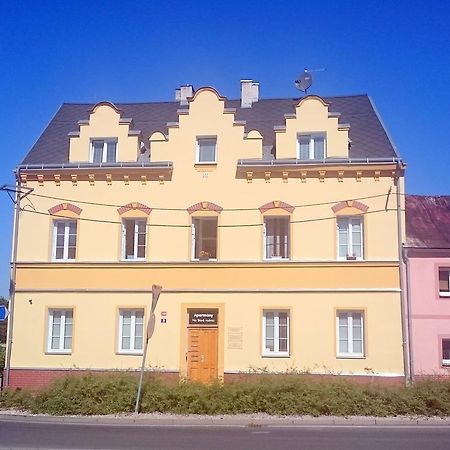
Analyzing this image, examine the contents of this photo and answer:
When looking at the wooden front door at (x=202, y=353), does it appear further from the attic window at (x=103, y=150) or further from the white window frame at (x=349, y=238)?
the attic window at (x=103, y=150)

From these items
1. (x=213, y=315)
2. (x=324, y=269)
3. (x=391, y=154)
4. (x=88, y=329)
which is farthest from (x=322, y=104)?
(x=88, y=329)

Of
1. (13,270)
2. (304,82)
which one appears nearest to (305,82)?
(304,82)

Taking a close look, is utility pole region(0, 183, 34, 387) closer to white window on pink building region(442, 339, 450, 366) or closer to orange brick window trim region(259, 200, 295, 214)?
orange brick window trim region(259, 200, 295, 214)

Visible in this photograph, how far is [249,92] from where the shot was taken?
29.8 meters

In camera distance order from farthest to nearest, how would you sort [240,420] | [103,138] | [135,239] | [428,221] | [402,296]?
[428,221], [103,138], [135,239], [402,296], [240,420]

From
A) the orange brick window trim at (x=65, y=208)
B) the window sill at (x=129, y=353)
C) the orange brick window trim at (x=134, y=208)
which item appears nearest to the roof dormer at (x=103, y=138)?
the orange brick window trim at (x=65, y=208)

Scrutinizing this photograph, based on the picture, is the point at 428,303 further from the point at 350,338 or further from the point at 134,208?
the point at 134,208

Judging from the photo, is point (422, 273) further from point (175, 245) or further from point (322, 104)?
→ point (175, 245)

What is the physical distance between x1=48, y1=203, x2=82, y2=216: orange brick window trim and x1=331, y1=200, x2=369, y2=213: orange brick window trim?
9485 mm

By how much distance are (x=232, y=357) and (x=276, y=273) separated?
11.0ft

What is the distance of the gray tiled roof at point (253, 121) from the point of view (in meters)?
24.9

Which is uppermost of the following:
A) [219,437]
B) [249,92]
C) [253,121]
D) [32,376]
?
[249,92]

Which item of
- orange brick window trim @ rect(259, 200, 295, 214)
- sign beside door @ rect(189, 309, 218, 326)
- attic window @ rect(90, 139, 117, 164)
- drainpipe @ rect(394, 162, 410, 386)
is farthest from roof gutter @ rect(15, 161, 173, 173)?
drainpipe @ rect(394, 162, 410, 386)

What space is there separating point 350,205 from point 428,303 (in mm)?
4553
